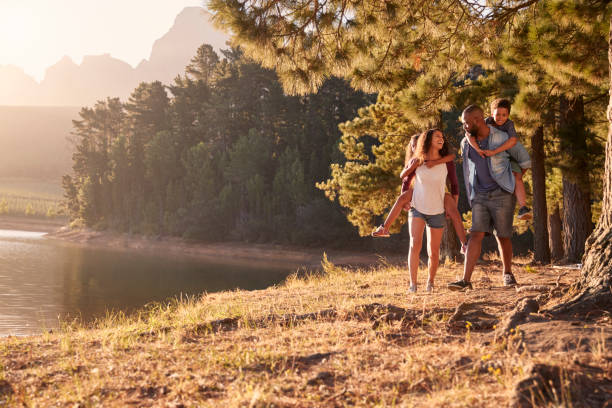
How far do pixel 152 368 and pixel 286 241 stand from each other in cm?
4292

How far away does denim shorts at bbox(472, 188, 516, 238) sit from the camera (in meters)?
5.28

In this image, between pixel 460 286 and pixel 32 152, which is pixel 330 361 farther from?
pixel 32 152

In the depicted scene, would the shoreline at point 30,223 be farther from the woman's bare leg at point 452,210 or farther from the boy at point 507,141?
the boy at point 507,141

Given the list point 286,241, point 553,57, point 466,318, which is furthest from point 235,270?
point 466,318

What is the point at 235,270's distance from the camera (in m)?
33.8

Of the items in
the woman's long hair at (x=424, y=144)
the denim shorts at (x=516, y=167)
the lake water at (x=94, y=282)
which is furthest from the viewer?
the lake water at (x=94, y=282)

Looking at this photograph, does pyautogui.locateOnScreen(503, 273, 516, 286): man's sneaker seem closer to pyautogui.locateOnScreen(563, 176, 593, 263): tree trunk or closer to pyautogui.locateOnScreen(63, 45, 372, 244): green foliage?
pyautogui.locateOnScreen(563, 176, 593, 263): tree trunk

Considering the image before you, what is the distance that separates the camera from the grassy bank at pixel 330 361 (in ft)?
8.54

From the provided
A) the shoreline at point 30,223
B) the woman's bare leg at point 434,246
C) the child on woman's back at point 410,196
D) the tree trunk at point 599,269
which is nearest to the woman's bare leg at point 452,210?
the child on woman's back at point 410,196

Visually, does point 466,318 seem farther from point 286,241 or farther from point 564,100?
point 286,241

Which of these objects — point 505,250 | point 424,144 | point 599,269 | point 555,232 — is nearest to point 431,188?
point 424,144

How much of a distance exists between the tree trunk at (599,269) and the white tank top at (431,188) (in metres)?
1.59

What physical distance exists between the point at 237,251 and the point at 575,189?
3940 cm

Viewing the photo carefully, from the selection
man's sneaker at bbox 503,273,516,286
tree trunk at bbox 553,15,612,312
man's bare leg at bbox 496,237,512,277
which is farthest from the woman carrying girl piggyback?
tree trunk at bbox 553,15,612,312
